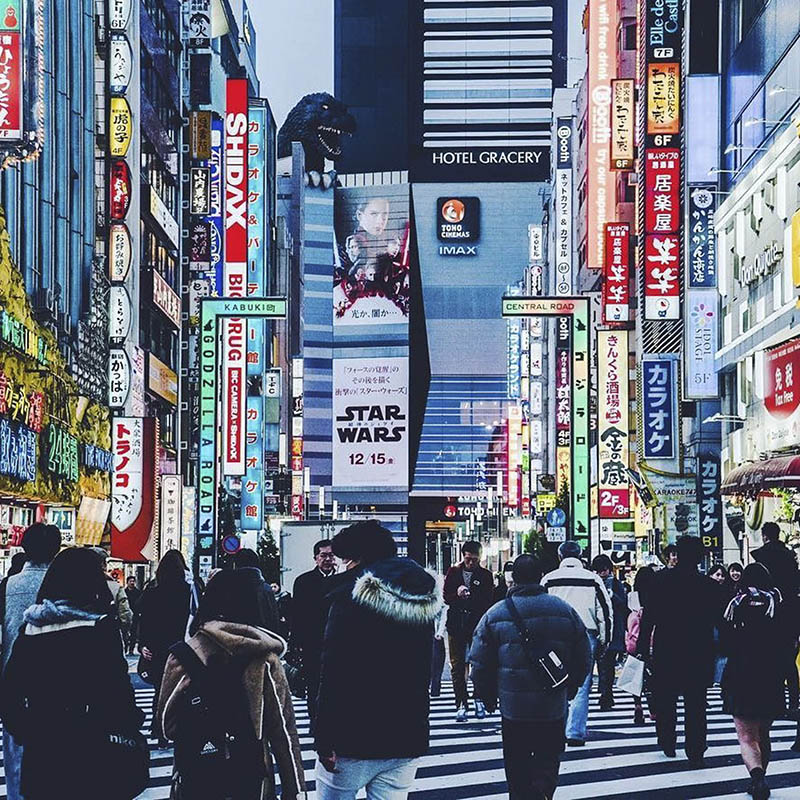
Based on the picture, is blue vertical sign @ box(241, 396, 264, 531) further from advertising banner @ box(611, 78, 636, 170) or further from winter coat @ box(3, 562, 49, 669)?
winter coat @ box(3, 562, 49, 669)

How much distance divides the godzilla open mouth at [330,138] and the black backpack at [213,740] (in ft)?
511

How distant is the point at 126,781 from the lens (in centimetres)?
638

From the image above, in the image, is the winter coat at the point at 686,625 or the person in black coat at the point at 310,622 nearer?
the person in black coat at the point at 310,622

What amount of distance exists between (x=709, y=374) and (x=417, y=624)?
1260 inches

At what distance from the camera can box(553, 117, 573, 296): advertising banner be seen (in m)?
81.4

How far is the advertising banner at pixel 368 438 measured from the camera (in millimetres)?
104812

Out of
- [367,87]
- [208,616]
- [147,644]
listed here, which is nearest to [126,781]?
[208,616]

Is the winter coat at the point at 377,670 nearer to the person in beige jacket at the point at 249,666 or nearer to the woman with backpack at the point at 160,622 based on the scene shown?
the person in beige jacket at the point at 249,666

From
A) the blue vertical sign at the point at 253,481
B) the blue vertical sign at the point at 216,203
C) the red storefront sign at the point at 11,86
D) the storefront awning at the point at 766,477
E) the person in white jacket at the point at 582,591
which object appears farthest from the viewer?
the blue vertical sign at the point at 253,481

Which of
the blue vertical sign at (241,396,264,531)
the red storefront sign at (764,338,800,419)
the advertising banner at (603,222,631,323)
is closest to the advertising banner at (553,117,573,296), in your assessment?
the blue vertical sign at (241,396,264,531)

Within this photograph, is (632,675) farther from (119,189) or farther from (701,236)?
(119,189)

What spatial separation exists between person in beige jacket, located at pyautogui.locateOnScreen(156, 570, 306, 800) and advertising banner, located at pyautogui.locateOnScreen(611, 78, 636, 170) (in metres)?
43.8

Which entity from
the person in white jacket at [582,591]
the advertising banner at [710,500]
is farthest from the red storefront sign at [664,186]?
the person in white jacket at [582,591]

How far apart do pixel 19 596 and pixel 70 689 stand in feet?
12.9
